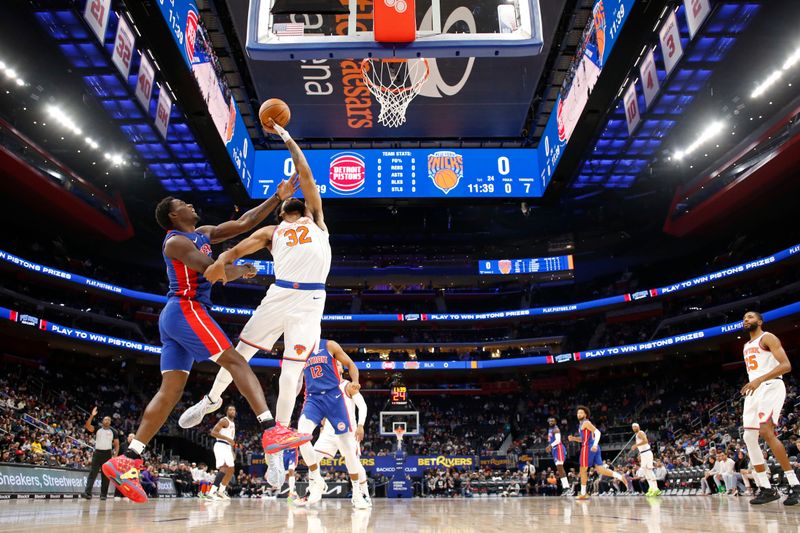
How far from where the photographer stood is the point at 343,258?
32906 millimetres

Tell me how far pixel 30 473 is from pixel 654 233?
91.1 feet

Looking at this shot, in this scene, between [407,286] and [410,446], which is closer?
[410,446]

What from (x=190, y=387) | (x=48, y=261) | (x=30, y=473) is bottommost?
(x=30, y=473)

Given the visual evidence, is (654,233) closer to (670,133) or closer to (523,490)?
(670,133)

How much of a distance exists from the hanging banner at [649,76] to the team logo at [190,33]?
32.7 ft

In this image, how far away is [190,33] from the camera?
12312mm

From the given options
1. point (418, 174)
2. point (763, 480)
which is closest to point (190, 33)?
point (418, 174)

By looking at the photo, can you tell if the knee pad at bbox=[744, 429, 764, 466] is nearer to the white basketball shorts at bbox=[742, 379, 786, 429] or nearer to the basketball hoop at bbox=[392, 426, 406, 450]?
the white basketball shorts at bbox=[742, 379, 786, 429]

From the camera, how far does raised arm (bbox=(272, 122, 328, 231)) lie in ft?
15.7

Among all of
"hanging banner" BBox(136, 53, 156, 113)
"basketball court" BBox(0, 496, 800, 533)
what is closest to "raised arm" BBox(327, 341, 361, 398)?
"basketball court" BBox(0, 496, 800, 533)

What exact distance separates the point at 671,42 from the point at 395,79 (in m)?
5.91

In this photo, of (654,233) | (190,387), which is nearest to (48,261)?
(190,387)

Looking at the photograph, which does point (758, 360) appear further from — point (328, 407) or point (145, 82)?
point (145, 82)

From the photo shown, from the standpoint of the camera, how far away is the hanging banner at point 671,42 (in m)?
12.8
